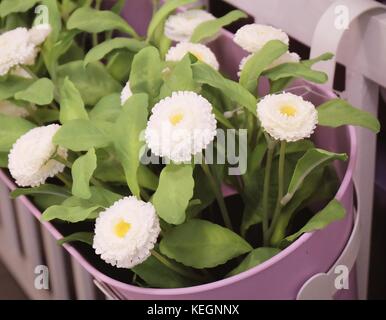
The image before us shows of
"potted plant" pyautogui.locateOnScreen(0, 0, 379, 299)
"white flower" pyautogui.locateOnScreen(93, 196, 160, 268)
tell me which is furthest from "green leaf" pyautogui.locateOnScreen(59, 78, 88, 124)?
"white flower" pyautogui.locateOnScreen(93, 196, 160, 268)

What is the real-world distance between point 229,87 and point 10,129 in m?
0.18

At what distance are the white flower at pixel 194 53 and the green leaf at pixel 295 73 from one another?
5cm

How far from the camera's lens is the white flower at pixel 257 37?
466 millimetres

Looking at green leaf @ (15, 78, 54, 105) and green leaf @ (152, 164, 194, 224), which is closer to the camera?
green leaf @ (152, 164, 194, 224)

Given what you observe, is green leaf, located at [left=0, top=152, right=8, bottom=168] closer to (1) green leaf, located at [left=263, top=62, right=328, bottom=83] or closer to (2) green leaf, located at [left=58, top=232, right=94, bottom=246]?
(2) green leaf, located at [left=58, top=232, right=94, bottom=246]

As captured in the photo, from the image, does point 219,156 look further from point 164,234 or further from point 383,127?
point 383,127

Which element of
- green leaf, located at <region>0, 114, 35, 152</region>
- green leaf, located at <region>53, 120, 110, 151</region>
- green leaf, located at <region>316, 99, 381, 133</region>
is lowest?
green leaf, located at <region>0, 114, 35, 152</region>

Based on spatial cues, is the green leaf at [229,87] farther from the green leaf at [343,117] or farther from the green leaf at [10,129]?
the green leaf at [10,129]

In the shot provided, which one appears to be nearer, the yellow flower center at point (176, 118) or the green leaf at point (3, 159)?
the yellow flower center at point (176, 118)

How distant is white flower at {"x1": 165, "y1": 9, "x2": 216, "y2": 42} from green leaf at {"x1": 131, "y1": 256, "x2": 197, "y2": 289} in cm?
21

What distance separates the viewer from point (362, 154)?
519mm

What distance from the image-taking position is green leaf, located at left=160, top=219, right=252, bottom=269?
0.40 metres

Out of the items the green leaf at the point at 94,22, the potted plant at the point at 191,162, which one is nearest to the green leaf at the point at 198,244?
the potted plant at the point at 191,162

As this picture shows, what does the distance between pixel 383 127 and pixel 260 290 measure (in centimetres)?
23
